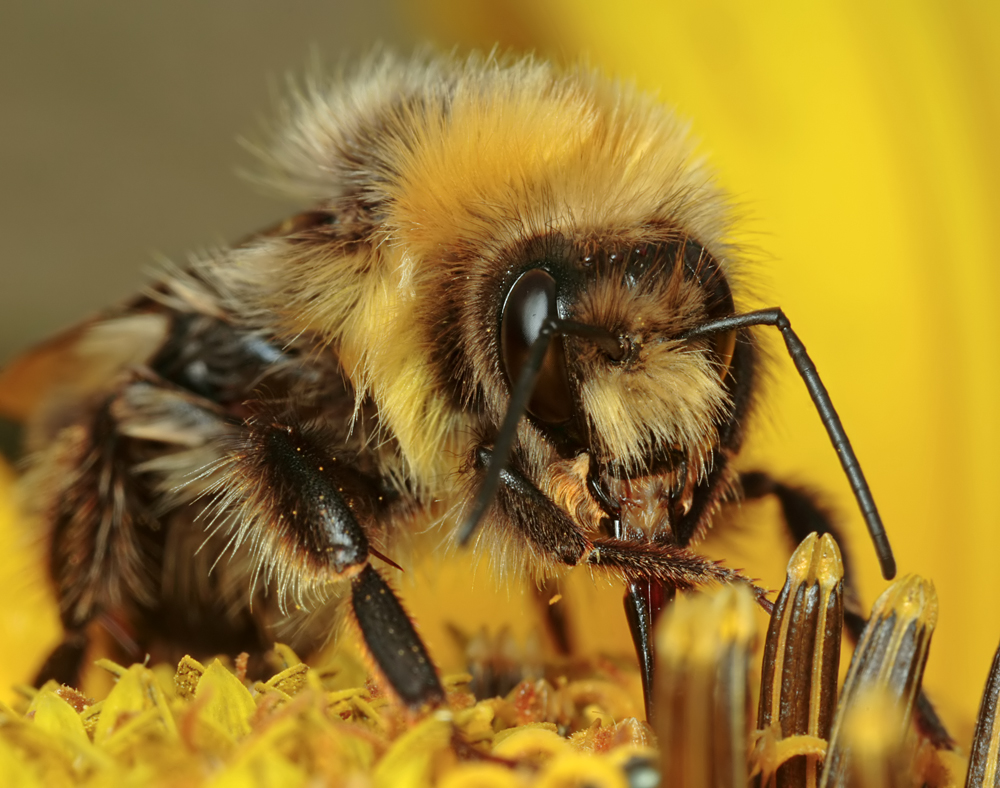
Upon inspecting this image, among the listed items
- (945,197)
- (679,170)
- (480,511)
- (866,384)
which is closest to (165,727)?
(480,511)

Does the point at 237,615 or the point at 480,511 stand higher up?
the point at 480,511

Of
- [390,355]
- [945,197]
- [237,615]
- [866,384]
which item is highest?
[945,197]

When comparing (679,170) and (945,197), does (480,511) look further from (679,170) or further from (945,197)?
(945,197)

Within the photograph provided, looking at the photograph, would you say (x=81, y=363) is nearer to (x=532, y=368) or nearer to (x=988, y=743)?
(x=532, y=368)

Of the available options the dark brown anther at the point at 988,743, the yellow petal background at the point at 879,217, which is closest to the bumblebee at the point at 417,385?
the dark brown anther at the point at 988,743

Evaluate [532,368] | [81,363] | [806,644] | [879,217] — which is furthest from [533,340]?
[879,217]

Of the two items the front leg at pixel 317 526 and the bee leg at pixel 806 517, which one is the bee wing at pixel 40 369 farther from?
the bee leg at pixel 806 517

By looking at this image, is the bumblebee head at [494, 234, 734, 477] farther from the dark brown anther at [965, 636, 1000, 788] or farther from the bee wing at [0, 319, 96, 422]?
the bee wing at [0, 319, 96, 422]
